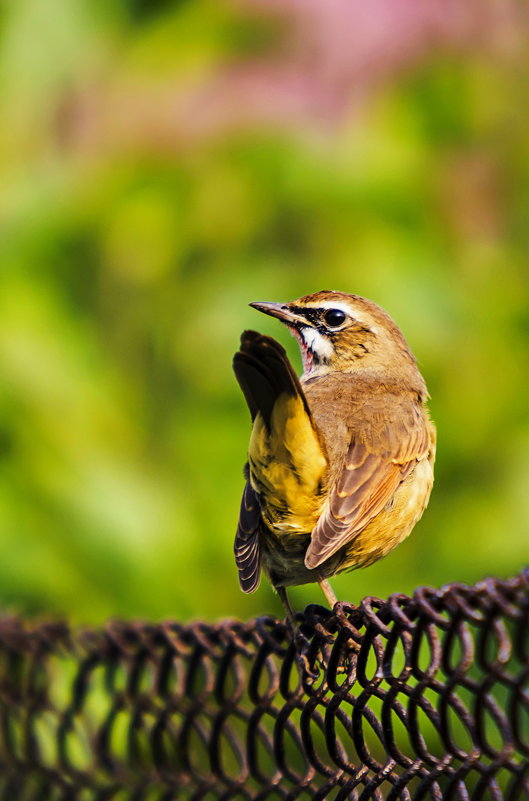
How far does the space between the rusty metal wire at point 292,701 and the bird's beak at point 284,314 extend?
111 cm

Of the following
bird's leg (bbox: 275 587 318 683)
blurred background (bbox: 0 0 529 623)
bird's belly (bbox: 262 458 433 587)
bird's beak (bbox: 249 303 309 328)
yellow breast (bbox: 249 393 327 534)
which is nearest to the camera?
bird's leg (bbox: 275 587 318 683)

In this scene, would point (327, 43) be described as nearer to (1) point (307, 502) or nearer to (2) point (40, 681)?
(1) point (307, 502)

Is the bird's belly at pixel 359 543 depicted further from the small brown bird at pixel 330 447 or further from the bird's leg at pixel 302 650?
the bird's leg at pixel 302 650

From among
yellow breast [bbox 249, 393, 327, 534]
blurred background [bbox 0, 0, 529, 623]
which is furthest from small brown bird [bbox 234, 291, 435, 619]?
blurred background [bbox 0, 0, 529, 623]

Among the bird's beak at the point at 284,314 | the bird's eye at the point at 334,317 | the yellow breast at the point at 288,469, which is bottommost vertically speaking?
the yellow breast at the point at 288,469

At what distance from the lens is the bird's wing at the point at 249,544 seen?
2.79 meters

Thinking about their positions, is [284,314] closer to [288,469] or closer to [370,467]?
[370,467]

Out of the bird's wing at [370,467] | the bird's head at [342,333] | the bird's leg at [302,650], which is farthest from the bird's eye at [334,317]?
the bird's leg at [302,650]

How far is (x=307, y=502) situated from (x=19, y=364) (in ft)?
5.85

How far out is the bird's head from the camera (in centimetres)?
376

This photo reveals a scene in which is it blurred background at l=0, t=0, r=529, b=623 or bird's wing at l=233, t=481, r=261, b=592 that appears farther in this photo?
blurred background at l=0, t=0, r=529, b=623

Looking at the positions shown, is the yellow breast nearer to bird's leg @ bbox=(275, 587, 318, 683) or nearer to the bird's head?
bird's leg @ bbox=(275, 587, 318, 683)

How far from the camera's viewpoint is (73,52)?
4.90m

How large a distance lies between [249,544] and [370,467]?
1.42ft
